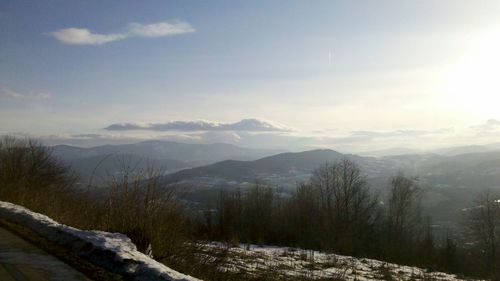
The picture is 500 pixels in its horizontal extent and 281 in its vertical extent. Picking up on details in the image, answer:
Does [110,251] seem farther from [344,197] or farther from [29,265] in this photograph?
[344,197]

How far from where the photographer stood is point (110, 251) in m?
7.55

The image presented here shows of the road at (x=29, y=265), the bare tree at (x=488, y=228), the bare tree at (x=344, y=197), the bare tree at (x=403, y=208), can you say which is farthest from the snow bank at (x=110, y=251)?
the bare tree at (x=403, y=208)

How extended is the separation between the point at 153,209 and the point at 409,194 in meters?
61.2

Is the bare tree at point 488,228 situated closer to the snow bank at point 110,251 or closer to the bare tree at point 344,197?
the bare tree at point 344,197

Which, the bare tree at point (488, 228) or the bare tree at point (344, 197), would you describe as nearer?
the bare tree at point (488, 228)

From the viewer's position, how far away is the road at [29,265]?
21.7 feet

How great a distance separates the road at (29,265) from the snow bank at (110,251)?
Answer: 504 mm

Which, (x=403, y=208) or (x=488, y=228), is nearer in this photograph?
(x=488, y=228)

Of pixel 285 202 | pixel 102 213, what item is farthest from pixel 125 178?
pixel 285 202

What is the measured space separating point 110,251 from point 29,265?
129 cm

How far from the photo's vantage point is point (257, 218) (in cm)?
4694

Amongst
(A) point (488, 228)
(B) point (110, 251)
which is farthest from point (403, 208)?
(B) point (110, 251)

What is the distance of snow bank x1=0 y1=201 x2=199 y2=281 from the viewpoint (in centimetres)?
671

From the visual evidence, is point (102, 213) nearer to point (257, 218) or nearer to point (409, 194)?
point (257, 218)
